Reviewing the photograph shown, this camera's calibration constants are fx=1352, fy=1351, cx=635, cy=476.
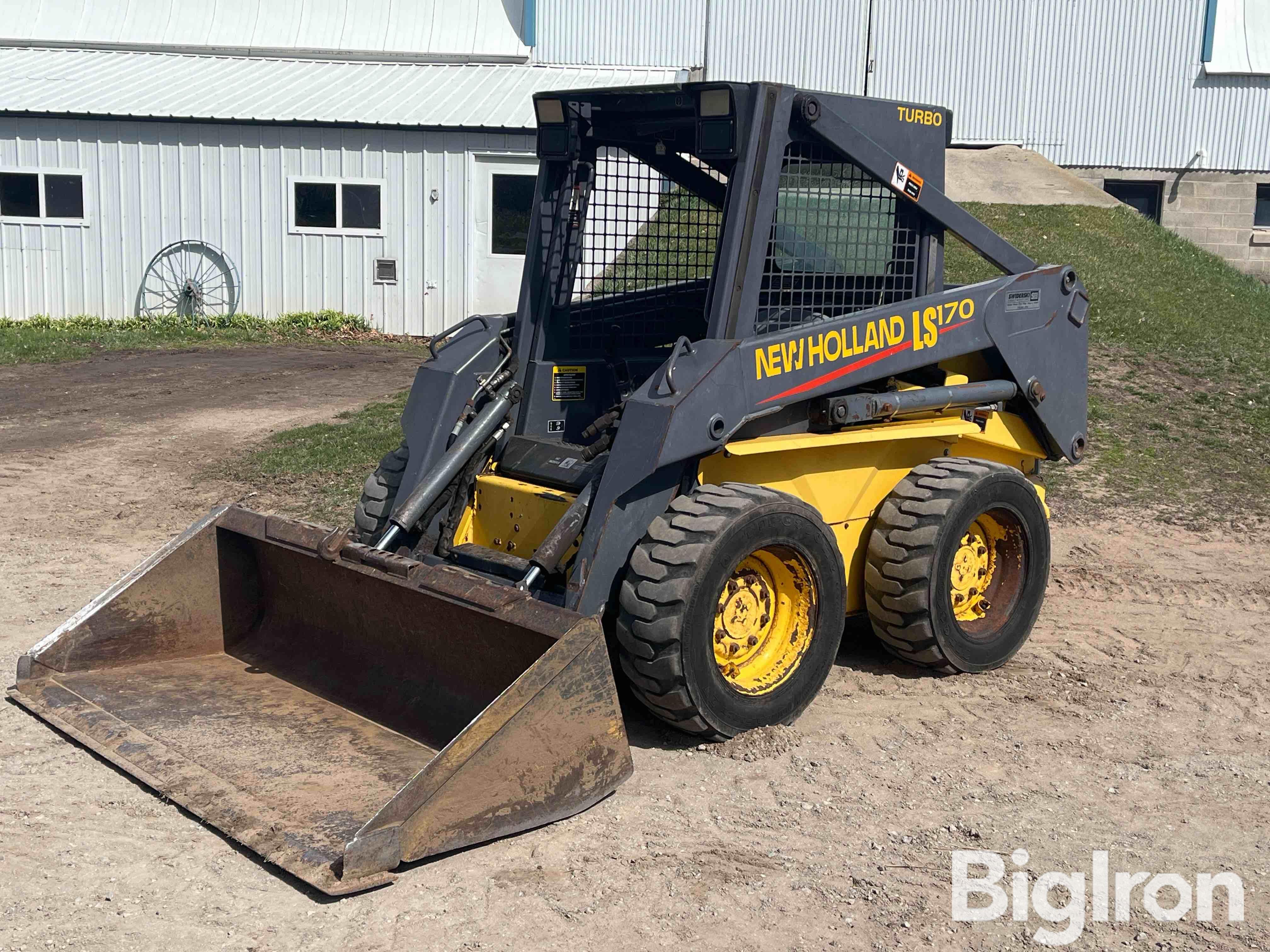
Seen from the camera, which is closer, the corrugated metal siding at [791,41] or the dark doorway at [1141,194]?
the corrugated metal siding at [791,41]

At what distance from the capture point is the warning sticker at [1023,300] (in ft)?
19.8

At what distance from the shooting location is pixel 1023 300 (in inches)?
241

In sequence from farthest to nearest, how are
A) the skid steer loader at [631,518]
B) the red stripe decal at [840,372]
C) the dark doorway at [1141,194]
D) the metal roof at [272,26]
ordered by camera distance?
the dark doorway at [1141,194]
the metal roof at [272,26]
the red stripe decal at [840,372]
the skid steer loader at [631,518]

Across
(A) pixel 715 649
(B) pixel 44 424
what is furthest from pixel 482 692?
(B) pixel 44 424

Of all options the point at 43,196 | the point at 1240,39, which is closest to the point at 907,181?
the point at 43,196

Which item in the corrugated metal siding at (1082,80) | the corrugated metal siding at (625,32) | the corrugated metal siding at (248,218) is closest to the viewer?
the corrugated metal siding at (248,218)

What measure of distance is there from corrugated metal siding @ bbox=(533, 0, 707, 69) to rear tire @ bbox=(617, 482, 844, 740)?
17.5 metres

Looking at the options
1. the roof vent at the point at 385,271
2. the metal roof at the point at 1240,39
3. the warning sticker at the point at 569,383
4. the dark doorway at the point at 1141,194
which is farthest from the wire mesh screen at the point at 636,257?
the metal roof at the point at 1240,39

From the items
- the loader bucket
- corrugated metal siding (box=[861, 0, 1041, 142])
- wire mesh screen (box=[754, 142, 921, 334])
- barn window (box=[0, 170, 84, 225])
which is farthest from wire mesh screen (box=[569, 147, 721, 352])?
corrugated metal siding (box=[861, 0, 1041, 142])

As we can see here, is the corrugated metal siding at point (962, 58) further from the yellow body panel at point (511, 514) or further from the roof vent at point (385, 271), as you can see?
the yellow body panel at point (511, 514)

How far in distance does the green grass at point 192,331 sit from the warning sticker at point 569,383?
1081 cm

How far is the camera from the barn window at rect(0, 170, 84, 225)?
16.7 metres

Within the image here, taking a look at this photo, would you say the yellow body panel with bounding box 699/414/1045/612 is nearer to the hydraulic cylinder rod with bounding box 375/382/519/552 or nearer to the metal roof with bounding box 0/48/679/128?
the hydraulic cylinder rod with bounding box 375/382/519/552

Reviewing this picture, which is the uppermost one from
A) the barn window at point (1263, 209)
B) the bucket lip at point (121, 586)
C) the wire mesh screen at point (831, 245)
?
the barn window at point (1263, 209)
